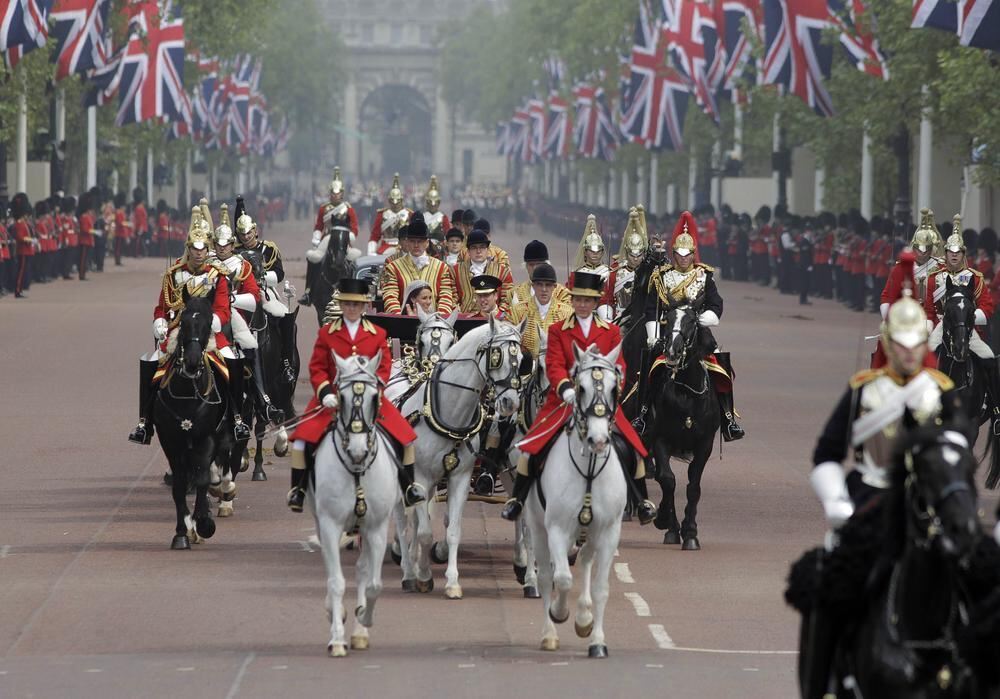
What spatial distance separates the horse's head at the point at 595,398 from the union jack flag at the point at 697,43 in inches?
1679

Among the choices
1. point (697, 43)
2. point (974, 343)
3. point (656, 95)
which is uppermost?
point (697, 43)

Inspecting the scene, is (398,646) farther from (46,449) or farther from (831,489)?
(46,449)

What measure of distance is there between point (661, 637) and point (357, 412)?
2.32m

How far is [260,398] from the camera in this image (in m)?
19.8

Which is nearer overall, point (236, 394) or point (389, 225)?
point (236, 394)

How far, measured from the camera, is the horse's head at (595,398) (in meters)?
12.1

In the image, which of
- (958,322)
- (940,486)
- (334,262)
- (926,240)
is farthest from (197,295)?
(334,262)

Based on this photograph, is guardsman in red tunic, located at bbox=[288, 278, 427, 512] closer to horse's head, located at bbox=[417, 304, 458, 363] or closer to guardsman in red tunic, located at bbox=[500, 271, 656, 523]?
guardsman in red tunic, located at bbox=[500, 271, 656, 523]

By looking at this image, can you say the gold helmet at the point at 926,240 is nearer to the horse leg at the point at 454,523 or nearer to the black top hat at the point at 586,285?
the horse leg at the point at 454,523

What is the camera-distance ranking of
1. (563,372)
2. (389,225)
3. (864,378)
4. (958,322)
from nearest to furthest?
(864,378) < (563,372) < (958,322) < (389,225)

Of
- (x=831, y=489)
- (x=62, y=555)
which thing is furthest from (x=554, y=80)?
(x=831, y=489)

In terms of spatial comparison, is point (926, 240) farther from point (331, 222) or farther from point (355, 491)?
point (331, 222)

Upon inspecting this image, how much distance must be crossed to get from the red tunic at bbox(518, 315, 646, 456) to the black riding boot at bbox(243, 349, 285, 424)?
634 cm

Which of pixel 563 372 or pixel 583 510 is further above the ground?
pixel 563 372
